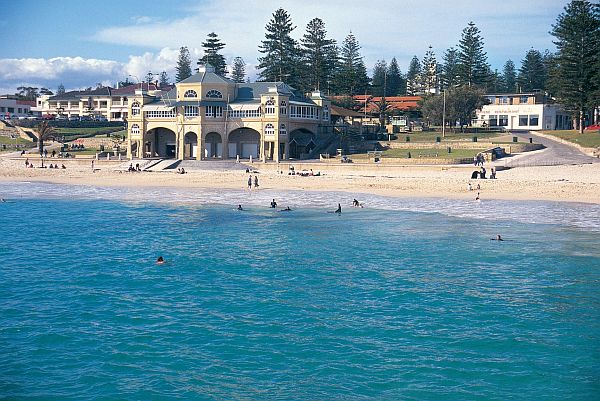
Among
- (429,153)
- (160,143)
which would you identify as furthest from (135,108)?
(429,153)

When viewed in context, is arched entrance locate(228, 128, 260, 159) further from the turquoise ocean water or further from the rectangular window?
the turquoise ocean water

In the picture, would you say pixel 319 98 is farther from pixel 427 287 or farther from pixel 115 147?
pixel 427 287

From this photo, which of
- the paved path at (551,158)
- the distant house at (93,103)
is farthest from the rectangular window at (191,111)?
the distant house at (93,103)

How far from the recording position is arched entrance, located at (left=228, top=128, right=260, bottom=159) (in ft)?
219

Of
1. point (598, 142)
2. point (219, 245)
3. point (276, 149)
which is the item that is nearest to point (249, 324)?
point (219, 245)

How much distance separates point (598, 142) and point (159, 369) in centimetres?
5556

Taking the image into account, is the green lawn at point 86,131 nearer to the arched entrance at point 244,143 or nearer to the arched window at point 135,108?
the arched window at point 135,108

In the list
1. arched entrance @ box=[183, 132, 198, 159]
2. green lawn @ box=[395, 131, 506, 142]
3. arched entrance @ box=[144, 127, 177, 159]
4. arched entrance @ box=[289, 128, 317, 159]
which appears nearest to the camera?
arched entrance @ box=[289, 128, 317, 159]

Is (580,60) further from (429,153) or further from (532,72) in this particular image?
(532,72)

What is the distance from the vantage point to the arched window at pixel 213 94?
218 ft

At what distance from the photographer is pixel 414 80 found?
125m

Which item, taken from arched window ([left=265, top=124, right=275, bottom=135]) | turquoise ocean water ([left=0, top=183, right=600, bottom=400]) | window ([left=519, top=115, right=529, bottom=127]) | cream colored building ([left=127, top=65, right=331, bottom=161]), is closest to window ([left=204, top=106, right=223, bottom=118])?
cream colored building ([left=127, top=65, right=331, bottom=161])

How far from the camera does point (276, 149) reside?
6372cm

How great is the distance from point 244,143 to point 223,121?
10.6 feet
